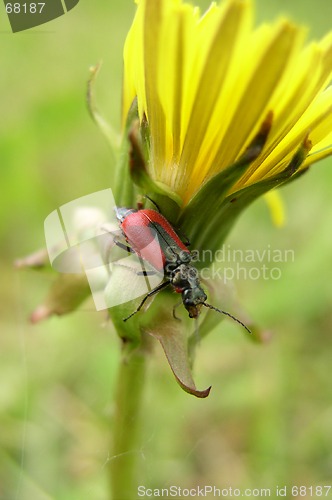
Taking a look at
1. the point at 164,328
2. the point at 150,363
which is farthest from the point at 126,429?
the point at 164,328

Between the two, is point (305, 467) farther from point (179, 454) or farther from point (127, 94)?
point (127, 94)

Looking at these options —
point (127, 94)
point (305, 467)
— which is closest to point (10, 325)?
point (305, 467)

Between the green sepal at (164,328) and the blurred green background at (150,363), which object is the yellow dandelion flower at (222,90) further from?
the blurred green background at (150,363)

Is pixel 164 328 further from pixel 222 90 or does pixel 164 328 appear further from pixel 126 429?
pixel 222 90

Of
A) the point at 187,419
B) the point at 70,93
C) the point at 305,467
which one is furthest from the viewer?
the point at 70,93

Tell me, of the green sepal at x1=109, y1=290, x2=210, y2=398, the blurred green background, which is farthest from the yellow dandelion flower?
the blurred green background

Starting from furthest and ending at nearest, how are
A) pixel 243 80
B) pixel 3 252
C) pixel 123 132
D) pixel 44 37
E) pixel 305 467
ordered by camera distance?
pixel 44 37 → pixel 3 252 → pixel 305 467 → pixel 123 132 → pixel 243 80

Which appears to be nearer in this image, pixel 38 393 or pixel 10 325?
pixel 38 393
